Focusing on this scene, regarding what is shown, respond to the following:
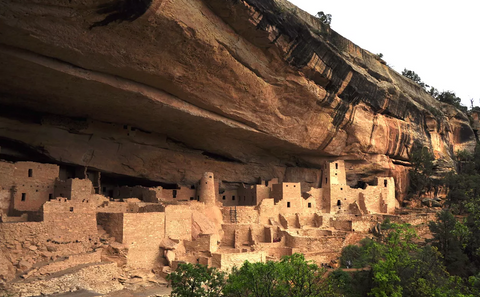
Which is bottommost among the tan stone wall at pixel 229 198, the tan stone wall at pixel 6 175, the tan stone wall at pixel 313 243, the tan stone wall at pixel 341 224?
the tan stone wall at pixel 313 243

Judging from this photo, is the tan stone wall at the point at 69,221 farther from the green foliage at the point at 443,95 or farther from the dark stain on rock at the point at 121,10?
the green foliage at the point at 443,95

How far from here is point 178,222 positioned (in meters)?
18.7

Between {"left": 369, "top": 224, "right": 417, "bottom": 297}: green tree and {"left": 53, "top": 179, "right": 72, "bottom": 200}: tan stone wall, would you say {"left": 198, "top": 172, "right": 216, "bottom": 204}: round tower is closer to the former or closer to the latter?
{"left": 53, "top": 179, "right": 72, "bottom": 200}: tan stone wall

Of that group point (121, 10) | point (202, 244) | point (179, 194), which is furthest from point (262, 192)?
point (121, 10)

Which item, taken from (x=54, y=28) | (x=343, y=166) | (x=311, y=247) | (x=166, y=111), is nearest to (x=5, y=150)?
(x=166, y=111)

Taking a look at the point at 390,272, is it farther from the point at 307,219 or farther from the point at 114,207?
the point at 114,207

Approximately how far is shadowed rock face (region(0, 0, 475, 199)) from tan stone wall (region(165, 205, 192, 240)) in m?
4.30

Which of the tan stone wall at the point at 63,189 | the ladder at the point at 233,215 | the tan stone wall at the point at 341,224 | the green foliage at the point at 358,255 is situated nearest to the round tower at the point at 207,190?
the ladder at the point at 233,215

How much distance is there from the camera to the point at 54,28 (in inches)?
544

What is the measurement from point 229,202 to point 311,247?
6.90 meters

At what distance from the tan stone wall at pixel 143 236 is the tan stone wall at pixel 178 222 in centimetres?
40

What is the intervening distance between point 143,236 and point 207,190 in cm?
659

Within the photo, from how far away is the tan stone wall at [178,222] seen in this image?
60.0ft

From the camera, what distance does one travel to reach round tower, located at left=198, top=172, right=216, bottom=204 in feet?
76.0
